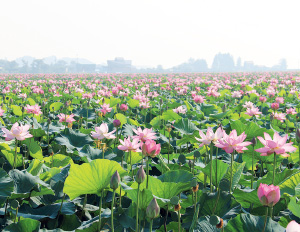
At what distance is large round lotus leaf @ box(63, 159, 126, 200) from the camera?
3.59 ft

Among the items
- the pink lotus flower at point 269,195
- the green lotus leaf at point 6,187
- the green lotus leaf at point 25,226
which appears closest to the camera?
the pink lotus flower at point 269,195

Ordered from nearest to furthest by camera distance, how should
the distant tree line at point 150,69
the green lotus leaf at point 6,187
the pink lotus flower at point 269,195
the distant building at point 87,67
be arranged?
the pink lotus flower at point 269,195
the green lotus leaf at point 6,187
the distant tree line at point 150,69
the distant building at point 87,67

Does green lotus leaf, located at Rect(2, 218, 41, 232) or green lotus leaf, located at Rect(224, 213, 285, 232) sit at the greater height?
green lotus leaf, located at Rect(224, 213, 285, 232)

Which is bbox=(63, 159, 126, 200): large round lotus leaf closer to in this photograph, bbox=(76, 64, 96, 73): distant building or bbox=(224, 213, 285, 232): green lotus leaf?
bbox=(224, 213, 285, 232): green lotus leaf

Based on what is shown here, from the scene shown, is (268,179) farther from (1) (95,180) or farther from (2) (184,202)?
(1) (95,180)

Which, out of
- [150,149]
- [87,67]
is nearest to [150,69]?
[87,67]

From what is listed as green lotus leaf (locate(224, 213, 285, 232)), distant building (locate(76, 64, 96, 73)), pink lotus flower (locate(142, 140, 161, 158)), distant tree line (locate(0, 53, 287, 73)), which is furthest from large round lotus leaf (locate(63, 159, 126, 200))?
distant building (locate(76, 64, 96, 73))

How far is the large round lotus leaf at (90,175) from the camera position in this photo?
109cm

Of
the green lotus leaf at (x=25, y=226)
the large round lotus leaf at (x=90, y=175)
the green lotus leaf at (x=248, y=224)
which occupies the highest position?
the large round lotus leaf at (x=90, y=175)

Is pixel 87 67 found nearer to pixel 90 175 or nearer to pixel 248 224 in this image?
pixel 90 175

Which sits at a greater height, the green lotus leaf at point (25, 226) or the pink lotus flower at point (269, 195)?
the pink lotus flower at point (269, 195)

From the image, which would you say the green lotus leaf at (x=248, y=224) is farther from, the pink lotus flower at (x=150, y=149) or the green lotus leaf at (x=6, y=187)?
the green lotus leaf at (x=6, y=187)

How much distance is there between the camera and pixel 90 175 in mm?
1115

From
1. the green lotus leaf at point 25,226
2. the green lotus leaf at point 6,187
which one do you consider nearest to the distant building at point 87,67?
the green lotus leaf at point 6,187
